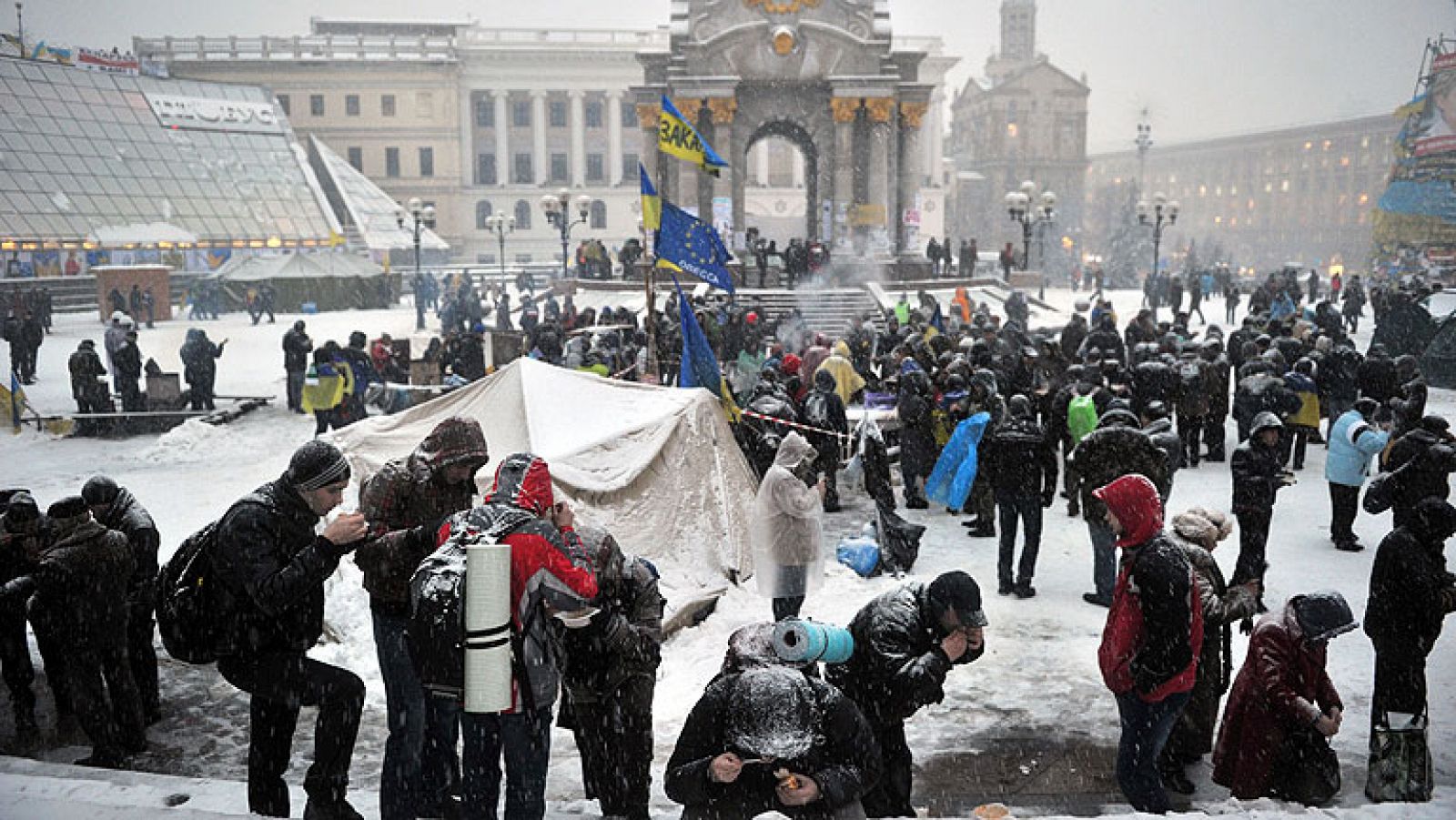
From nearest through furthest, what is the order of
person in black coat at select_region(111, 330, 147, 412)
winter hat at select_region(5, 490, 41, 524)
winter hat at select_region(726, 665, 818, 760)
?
winter hat at select_region(726, 665, 818, 760) → winter hat at select_region(5, 490, 41, 524) → person in black coat at select_region(111, 330, 147, 412)

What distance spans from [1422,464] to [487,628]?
6.79 metres

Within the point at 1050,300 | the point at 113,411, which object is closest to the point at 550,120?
the point at 1050,300

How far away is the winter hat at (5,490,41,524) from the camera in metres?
5.92

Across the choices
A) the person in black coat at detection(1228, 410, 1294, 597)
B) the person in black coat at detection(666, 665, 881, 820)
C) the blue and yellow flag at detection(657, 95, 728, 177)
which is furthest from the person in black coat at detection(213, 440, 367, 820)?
the blue and yellow flag at detection(657, 95, 728, 177)

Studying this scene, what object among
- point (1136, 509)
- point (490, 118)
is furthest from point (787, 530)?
point (490, 118)

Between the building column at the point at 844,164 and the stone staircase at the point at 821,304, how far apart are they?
556 centimetres

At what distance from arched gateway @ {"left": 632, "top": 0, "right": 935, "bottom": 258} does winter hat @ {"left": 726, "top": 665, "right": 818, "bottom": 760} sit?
108ft

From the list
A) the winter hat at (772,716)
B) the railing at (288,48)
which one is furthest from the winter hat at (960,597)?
the railing at (288,48)

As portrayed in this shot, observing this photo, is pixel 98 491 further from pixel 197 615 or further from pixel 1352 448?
pixel 1352 448

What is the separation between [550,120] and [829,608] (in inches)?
2897

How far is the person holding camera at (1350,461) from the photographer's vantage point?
31.0 feet

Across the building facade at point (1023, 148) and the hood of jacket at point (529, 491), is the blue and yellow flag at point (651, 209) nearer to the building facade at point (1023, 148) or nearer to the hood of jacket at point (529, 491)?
the hood of jacket at point (529, 491)

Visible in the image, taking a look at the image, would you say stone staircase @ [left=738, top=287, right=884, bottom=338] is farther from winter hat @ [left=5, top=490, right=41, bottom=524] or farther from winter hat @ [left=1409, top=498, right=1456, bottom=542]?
winter hat @ [left=1409, top=498, right=1456, bottom=542]

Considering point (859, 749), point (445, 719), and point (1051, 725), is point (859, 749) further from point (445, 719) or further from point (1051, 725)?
point (1051, 725)
